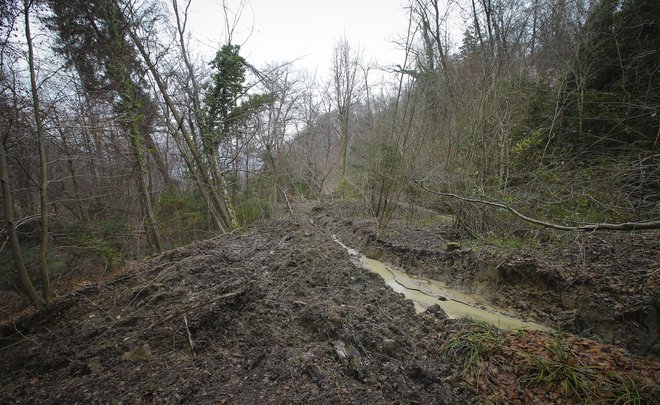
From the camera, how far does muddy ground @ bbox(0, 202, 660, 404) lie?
6.76ft

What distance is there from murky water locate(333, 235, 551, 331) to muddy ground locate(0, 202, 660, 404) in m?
0.33

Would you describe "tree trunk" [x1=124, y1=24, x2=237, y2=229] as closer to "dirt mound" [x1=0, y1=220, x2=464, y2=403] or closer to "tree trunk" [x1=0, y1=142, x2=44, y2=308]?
"tree trunk" [x1=0, y1=142, x2=44, y2=308]

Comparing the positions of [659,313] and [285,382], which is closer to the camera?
[285,382]

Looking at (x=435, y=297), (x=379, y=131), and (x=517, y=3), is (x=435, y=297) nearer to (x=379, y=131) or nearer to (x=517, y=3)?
(x=379, y=131)

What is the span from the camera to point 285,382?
212 centimetres

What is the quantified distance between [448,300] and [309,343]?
295 centimetres

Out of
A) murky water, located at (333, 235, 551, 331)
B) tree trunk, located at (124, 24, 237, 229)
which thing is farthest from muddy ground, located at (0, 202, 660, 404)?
tree trunk, located at (124, 24, 237, 229)

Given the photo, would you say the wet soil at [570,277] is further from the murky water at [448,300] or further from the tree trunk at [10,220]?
the tree trunk at [10,220]

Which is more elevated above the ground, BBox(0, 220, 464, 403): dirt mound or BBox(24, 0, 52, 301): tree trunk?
BBox(24, 0, 52, 301): tree trunk

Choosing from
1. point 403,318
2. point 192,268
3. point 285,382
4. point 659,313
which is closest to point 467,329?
point 403,318

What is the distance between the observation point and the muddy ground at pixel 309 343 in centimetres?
206

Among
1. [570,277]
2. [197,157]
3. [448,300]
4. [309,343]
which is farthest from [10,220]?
[570,277]

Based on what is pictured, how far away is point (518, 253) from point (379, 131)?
5.50 meters

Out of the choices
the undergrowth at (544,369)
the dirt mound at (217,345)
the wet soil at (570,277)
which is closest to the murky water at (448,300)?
the wet soil at (570,277)
